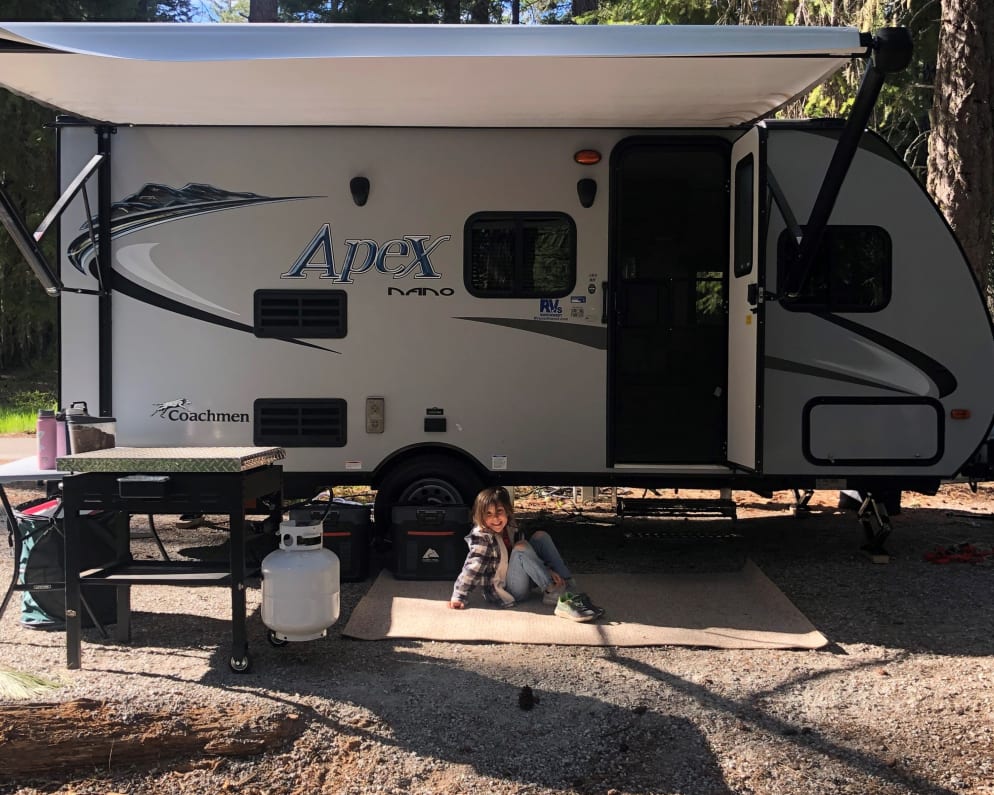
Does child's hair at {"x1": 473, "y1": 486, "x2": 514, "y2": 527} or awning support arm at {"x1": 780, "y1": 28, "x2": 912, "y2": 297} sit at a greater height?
awning support arm at {"x1": 780, "y1": 28, "x2": 912, "y2": 297}

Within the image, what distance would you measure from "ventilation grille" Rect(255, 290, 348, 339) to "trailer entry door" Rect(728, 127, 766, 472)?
243 centimetres

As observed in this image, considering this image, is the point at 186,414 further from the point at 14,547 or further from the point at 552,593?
the point at 552,593

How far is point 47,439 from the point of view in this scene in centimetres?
448

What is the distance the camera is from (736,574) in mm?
5758

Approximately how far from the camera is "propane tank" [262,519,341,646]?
154 inches

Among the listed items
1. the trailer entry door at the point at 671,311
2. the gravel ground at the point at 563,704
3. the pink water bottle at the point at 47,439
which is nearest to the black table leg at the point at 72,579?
the gravel ground at the point at 563,704

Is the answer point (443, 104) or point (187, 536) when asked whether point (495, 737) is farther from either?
point (187, 536)

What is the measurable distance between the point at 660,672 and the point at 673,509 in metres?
1.68

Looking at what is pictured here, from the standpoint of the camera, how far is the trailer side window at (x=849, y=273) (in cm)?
562

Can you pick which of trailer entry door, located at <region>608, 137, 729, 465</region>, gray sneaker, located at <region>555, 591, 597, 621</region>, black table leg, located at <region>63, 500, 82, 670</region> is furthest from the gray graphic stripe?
black table leg, located at <region>63, 500, 82, 670</region>

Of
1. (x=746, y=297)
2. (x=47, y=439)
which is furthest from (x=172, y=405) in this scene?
(x=746, y=297)

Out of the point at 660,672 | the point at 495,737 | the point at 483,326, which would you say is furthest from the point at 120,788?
the point at 483,326

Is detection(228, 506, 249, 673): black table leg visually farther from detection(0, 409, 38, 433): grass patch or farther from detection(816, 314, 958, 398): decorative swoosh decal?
detection(0, 409, 38, 433): grass patch

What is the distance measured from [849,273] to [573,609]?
2.68 meters
